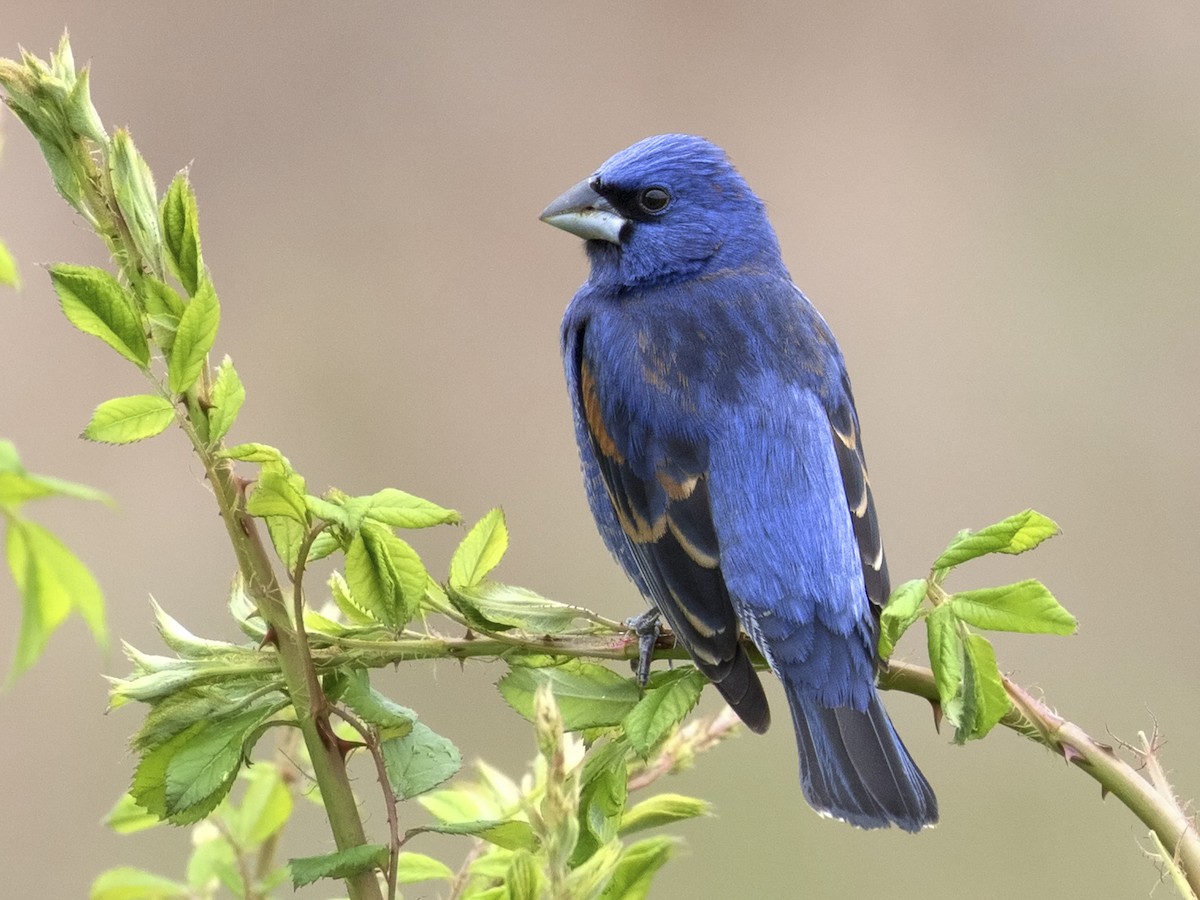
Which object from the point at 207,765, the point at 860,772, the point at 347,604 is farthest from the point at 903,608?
the point at 860,772

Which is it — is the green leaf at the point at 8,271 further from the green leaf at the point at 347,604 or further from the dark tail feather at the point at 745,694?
the dark tail feather at the point at 745,694

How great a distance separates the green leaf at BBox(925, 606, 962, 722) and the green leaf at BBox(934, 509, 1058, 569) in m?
0.06

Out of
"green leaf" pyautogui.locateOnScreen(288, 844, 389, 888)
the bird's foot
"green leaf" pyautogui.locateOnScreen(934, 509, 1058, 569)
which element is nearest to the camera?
"green leaf" pyautogui.locateOnScreen(288, 844, 389, 888)

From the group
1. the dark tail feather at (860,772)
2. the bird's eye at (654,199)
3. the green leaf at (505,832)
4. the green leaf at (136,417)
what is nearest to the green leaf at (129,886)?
the green leaf at (505,832)

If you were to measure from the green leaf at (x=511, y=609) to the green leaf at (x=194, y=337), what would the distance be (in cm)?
38

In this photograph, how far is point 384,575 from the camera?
133 cm

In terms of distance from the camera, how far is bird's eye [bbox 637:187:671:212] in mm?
3680

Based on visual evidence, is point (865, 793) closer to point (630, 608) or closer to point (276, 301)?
point (630, 608)

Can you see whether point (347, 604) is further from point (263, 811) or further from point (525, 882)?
point (525, 882)

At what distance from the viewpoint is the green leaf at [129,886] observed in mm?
1375

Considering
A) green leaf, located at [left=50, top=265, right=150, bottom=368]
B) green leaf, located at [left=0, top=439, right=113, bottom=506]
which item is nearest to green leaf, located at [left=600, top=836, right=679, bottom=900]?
green leaf, located at [left=50, top=265, right=150, bottom=368]

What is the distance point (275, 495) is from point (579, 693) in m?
0.45

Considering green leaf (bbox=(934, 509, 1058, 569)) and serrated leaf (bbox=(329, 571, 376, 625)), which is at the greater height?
serrated leaf (bbox=(329, 571, 376, 625))

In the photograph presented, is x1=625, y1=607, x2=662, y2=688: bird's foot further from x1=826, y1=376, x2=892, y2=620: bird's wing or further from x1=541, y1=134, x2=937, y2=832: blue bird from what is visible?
x1=826, y1=376, x2=892, y2=620: bird's wing
